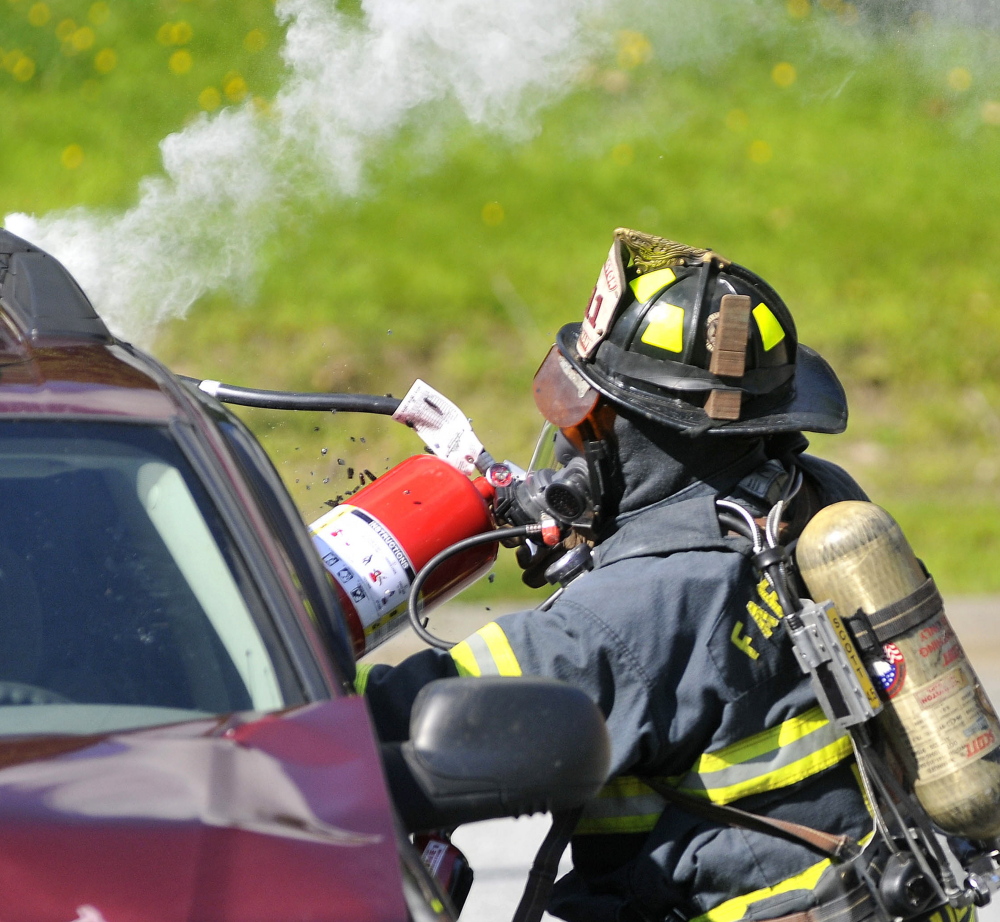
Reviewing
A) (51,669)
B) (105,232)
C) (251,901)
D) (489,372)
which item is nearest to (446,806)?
(251,901)

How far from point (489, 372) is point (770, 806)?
23.2 ft

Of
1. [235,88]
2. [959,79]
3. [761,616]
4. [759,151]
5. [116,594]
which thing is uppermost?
[959,79]

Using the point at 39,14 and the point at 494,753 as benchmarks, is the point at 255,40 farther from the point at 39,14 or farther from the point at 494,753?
the point at 494,753

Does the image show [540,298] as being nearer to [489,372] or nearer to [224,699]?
[489,372]

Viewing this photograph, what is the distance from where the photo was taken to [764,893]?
2.17 m

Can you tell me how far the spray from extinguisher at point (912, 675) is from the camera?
2145mm

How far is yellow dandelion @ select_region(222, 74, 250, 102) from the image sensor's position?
5.77 meters

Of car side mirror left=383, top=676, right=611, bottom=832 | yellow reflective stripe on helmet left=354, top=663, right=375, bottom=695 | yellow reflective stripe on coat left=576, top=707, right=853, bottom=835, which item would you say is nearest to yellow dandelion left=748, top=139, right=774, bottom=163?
yellow reflective stripe on coat left=576, top=707, right=853, bottom=835

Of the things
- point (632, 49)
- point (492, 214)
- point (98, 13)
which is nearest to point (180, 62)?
point (98, 13)

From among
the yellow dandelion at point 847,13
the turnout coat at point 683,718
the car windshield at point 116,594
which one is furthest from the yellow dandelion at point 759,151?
the car windshield at point 116,594

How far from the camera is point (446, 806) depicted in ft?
5.10

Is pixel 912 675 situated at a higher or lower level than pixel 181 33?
lower

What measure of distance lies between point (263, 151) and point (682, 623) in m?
2.93

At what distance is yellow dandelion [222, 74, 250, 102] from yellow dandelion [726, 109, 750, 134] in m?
5.18
